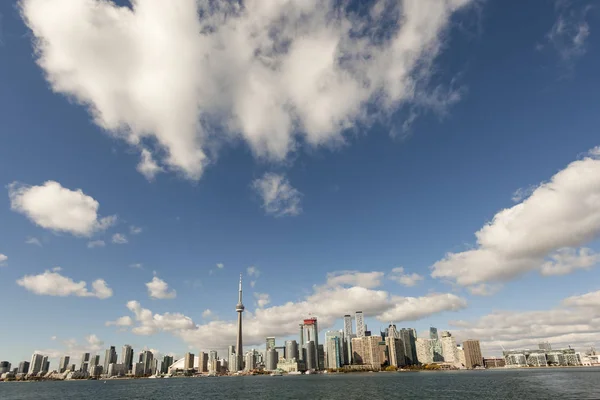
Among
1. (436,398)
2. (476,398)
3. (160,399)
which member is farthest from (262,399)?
(476,398)

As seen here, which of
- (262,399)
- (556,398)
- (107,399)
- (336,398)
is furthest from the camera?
(107,399)

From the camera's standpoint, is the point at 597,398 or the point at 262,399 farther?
the point at 262,399

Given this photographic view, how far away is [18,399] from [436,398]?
202689 mm

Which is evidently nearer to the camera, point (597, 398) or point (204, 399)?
point (597, 398)

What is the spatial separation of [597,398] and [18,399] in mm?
246627

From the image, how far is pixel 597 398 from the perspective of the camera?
323 feet

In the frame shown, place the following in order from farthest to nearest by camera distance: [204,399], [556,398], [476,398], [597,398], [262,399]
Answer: [204,399] < [262,399] < [476,398] < [556,398] < [597,398]

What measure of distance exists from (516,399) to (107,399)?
175m

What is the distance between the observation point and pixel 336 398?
12988 cm

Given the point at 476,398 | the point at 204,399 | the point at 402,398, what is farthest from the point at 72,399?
the point at 476,398

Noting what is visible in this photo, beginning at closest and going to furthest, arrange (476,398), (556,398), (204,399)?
(556,398) → (476,398) → (204,399)

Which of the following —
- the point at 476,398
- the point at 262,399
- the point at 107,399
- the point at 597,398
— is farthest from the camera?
the point at 107,399

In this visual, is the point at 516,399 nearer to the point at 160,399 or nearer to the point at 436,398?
the point at 436,398

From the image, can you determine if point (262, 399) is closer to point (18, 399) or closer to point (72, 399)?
point (72, 399)
